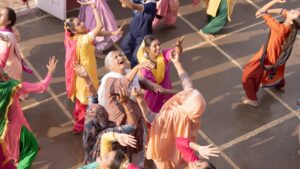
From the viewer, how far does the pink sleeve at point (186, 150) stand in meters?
5.69

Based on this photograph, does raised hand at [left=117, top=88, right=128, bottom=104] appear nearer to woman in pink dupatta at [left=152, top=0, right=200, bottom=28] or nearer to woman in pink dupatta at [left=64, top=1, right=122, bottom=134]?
woman in pink dupatta at [left=64, top=1, right=122, bottom=134]

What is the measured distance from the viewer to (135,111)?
6.27 metres

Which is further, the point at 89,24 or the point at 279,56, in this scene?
the point at 89,24

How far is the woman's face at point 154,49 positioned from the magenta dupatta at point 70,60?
1.03 m

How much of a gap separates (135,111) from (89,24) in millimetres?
3062

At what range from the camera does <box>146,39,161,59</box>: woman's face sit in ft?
23.5

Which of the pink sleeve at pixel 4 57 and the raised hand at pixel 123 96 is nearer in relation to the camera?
the raised hand at pixel 123 96

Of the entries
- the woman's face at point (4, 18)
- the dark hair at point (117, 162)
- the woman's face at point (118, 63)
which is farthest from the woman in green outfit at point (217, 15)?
the dark hair at point (117, 162)

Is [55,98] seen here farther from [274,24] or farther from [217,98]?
[274,24]

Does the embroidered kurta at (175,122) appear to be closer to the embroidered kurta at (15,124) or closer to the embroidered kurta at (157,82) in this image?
the embroidered kurta at (157,82)

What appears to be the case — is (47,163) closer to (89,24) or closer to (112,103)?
(112,103)

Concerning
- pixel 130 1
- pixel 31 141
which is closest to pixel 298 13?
pixel 130 1

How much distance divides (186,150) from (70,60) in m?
2.54

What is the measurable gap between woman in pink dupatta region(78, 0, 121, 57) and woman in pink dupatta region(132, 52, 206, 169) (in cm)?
281
